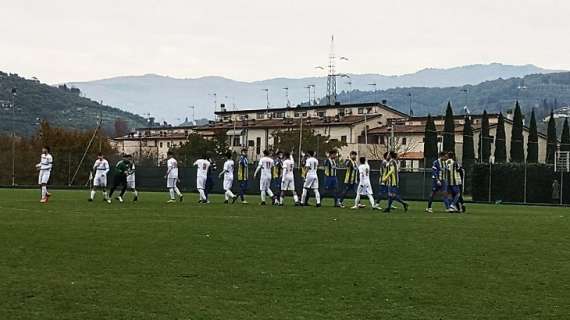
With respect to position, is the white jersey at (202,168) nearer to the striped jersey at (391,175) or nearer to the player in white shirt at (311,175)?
the player in white shirt at (311,175)

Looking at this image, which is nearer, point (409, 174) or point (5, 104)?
point (409, 174)

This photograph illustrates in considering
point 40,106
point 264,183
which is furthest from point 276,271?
point 40,106

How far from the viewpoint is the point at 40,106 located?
148125 mm

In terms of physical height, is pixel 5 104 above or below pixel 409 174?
above

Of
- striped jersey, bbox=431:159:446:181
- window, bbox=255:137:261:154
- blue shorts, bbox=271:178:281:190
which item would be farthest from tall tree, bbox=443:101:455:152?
striped jersey, bbox=431:159:446:181

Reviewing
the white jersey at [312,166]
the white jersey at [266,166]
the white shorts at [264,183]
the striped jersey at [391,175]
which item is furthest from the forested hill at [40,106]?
the striped jersey at [391,175]

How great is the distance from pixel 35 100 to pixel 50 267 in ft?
470

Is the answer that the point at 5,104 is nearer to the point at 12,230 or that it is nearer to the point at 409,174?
the point at 409,174

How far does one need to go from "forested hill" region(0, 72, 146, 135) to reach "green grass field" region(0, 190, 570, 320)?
4271 inches

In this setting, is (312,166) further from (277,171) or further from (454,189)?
(454,189)

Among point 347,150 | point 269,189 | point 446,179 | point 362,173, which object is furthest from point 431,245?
point 347,150

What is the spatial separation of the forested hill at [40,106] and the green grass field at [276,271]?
108482 mm

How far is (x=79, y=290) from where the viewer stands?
9961 mm

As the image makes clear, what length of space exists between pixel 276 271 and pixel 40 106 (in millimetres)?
142363
